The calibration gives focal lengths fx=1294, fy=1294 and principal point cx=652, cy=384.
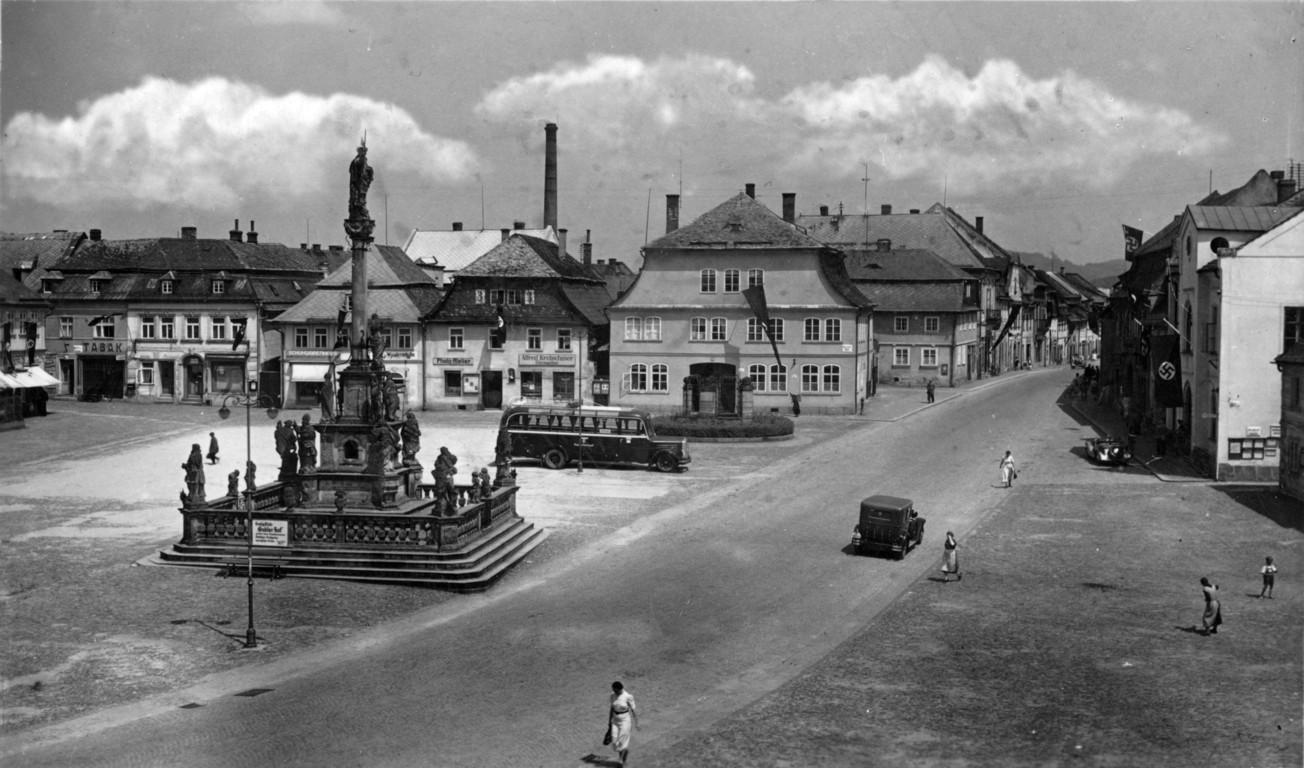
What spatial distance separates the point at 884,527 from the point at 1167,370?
2306 centimetres

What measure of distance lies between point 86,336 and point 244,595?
55478mm

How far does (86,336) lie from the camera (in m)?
76.2

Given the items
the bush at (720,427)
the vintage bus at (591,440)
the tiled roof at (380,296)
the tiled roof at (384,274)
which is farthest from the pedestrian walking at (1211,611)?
the tiled roof at (384,274)

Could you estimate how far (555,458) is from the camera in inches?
1845

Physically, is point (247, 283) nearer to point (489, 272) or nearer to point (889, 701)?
point (489, 272)

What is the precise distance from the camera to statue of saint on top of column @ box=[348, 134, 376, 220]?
1270 inches

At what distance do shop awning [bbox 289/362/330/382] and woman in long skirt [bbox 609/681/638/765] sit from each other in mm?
55703

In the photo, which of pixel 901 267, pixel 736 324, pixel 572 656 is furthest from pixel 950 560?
pixel 901 267

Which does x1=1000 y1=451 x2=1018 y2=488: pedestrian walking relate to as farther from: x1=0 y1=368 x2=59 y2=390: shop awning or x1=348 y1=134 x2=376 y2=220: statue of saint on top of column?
x1=0 y1=368 x2=59 y2=390: shop awning

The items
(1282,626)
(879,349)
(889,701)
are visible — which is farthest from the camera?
(879,349)

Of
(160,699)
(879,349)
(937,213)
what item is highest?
(937,213)

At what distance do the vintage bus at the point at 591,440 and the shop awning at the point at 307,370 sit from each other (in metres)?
25.8

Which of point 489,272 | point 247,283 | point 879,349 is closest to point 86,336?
point 247,283

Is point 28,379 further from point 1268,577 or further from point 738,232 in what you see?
point 1268,577
